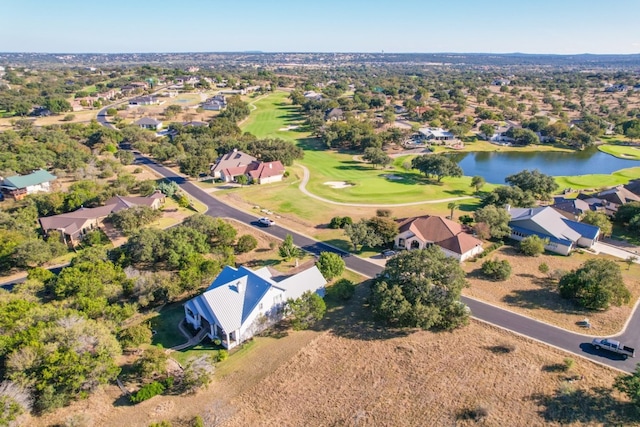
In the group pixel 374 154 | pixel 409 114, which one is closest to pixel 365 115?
pixel 409 114

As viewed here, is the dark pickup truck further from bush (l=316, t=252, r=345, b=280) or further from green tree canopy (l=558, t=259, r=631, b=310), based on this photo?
bush (l=316, t=252, r=345, b=280)

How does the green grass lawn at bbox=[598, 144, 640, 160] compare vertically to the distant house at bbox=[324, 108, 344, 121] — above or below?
below

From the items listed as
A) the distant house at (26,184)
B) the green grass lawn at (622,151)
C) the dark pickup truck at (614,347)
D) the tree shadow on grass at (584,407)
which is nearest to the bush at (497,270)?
the dark pickup truck at (614,347)

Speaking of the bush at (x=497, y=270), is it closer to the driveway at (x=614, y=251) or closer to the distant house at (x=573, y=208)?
the driveway at (x=614, y=251)

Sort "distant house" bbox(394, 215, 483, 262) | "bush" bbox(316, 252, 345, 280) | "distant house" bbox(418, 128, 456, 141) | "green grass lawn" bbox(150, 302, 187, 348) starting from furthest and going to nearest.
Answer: "distant house" bbox(418, 128, 456, 141) < "distant house" bbox(394, 215, 483, 262) < "bush" bbox(316, 252, 345, 280) < "green grass lawn" bbox(150, 302, 187, 348)

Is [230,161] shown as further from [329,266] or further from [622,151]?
[622,151]

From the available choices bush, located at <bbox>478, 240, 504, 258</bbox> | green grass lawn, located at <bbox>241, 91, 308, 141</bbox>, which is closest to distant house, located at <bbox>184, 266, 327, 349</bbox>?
bush, located at <bbox>478, 240, 504, 258</bbox>

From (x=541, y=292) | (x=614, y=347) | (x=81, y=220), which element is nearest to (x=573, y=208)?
(x=541, y=292)
